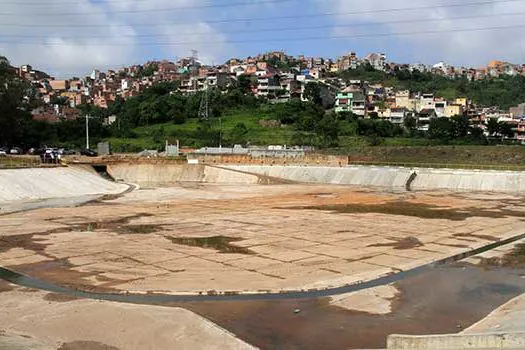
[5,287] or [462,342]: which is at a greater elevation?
[462,342]

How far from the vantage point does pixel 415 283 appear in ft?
67.5

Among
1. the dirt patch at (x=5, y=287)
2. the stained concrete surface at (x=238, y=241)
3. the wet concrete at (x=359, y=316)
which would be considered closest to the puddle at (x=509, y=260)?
the stained concrete surface at (x=238, y=241)

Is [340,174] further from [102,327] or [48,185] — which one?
[102,327]

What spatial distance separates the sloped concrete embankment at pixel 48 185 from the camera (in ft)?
167

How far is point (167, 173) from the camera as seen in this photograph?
262 feet

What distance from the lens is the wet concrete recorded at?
46.6 ft

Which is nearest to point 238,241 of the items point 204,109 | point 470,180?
point 470,180

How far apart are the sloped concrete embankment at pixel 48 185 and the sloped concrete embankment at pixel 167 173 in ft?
43.0

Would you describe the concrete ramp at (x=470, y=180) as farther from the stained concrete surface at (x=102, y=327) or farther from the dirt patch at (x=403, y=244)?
Result: the stained concrete surface at (x=102, y=327)

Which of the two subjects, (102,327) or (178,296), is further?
(178,296)

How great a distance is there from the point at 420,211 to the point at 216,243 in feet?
65.0

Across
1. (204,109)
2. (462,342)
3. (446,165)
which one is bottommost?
(462,342)

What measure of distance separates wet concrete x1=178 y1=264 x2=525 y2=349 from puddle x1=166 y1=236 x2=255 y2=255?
337 inches

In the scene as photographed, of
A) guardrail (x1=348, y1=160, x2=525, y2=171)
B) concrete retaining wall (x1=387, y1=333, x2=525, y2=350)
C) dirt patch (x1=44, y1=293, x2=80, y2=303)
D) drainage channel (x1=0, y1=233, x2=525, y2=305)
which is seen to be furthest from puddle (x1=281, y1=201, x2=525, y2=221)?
concrete retaining wall (x1=387, y1=333, x2=525, y2=350)
